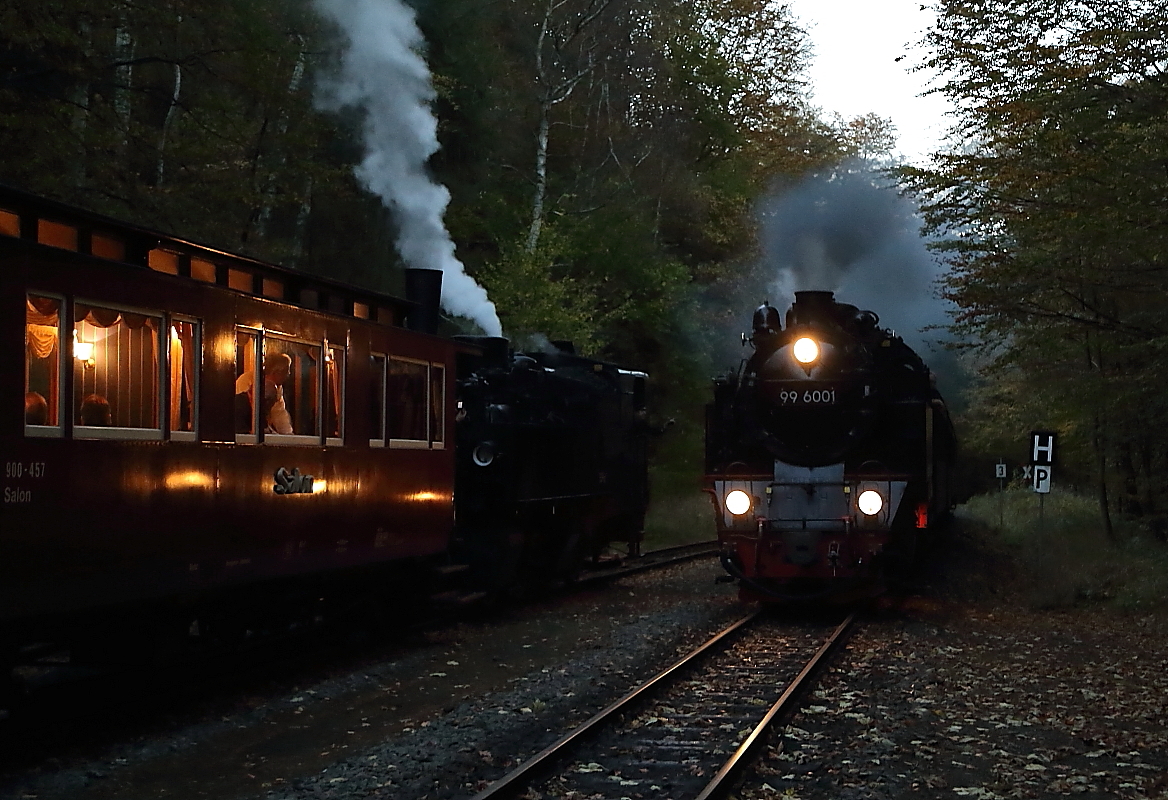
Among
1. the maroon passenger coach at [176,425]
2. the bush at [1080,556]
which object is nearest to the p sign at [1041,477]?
the bush at [1080,556]

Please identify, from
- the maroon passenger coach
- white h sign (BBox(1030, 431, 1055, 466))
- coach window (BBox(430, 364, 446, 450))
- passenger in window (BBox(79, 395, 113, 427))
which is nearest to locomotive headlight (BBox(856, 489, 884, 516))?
coach window (BBox(430, 364, 446, 450))

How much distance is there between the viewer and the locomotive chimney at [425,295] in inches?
556

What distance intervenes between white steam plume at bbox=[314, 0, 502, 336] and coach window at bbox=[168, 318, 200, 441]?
442 inches

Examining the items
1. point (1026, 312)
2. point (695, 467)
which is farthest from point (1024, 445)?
point (1026, 312)

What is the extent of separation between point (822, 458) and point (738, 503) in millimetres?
1021

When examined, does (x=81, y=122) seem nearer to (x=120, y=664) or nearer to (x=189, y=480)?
(x=189, y=480)

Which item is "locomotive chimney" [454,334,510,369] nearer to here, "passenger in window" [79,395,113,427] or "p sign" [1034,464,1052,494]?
"p sign" [1034,464,1052,494]

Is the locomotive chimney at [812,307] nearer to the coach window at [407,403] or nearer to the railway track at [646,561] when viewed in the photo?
the coach window at [407,403]

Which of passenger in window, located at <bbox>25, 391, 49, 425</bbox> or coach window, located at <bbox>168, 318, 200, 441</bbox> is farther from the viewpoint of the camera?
coach window, located at <bbox>168, 318, 200, 441</bbox>

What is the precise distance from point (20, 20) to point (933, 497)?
11.3 meters

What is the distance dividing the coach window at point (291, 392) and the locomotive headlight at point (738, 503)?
19.1 feet

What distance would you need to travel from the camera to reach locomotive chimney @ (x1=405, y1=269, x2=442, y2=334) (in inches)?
556

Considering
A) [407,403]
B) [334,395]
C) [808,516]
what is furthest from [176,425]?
[808,516]

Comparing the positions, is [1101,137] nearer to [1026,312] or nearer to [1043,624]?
[1026,312]
